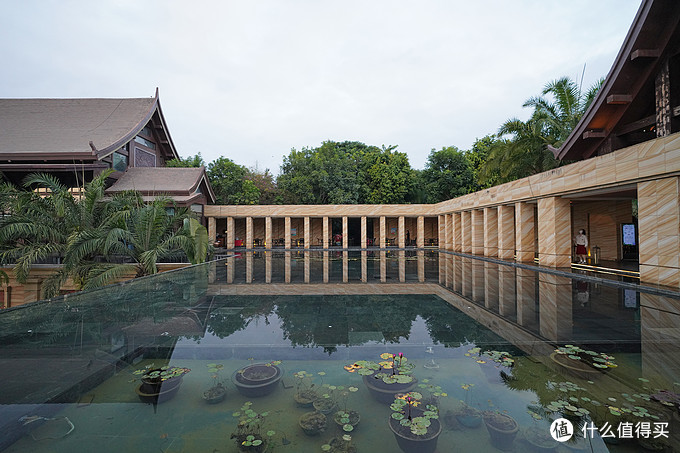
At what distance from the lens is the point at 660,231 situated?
9219mm

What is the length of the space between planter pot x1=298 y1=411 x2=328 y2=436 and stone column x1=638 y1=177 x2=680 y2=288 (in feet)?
33.8

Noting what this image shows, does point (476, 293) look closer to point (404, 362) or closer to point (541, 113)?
point (404, 362)

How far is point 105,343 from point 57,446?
2.21 meters

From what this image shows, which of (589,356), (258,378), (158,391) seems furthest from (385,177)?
(158,391)

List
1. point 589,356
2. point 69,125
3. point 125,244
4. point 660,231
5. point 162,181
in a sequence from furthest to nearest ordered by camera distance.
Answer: point 162,181
point 69,125
point 125,244
point 660,231
point 589,356

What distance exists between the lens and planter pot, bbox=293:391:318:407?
10.8 ft

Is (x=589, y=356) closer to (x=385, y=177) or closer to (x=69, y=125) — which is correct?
(x=69, y=125)

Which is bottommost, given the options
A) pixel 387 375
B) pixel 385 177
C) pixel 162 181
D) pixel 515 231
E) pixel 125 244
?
pixel 387 375

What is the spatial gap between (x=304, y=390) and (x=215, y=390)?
35.7 inches

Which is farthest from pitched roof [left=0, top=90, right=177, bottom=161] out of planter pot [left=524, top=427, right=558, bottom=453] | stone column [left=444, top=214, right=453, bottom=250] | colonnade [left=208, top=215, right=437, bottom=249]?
stone column [left=444, top=214, right=453, bottom=250]

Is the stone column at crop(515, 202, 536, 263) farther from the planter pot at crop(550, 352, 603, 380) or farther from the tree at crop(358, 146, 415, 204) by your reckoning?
the tree at crop(358, 146, 415, 204)

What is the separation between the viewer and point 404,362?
4207mm

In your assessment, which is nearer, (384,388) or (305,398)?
(305,398)

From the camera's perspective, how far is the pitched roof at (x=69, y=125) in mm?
18719
